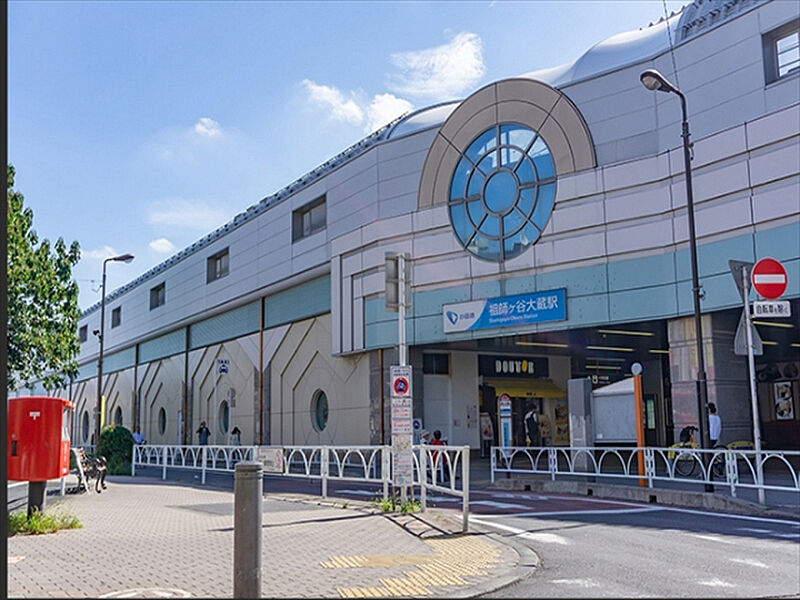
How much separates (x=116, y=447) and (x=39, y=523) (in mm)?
20706

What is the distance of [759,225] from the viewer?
70.4 feet

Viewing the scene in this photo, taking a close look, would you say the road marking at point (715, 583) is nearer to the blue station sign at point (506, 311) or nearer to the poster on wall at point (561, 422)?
the blue station sign at point (506, 311)

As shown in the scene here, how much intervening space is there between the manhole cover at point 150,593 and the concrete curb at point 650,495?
1074 cm

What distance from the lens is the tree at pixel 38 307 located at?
96.9 ft

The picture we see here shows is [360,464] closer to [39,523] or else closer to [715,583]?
[39,523]

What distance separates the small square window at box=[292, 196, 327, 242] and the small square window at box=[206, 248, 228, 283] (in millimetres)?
9359

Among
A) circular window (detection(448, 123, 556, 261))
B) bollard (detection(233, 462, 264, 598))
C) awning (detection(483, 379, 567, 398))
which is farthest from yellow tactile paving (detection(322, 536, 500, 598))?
awning (detection(483, 379, 567, 398))

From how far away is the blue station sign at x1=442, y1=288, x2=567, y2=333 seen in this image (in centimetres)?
2609

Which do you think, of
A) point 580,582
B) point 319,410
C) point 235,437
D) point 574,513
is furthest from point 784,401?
point 580,582

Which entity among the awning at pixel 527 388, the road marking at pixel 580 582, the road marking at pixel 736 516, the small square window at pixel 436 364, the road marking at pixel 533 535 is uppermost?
the small square window at pixel 436 364

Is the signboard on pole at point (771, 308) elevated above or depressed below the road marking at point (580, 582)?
above

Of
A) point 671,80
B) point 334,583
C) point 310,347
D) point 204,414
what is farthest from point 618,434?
point 204,414

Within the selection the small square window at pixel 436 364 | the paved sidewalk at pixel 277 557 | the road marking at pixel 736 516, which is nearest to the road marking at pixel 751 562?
the paved sidewalk at pixel 277 557

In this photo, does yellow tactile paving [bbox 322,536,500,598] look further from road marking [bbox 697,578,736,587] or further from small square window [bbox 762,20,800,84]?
small square window [bbox 762,20,800,84]
